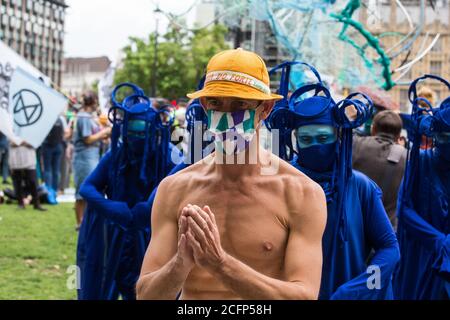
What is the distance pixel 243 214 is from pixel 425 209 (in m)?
2.73

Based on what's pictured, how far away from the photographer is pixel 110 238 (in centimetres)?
543

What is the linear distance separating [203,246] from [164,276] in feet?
0.65

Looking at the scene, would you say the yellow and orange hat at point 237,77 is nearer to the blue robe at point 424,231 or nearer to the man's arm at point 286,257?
the man's arm at point 286,257

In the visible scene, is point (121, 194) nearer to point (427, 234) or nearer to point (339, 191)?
point (427, 234)

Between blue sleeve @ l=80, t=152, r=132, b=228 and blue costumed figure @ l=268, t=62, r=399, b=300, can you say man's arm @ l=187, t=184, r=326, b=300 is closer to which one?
blue costumed figure @ l=268, t=62, r=399, b=300

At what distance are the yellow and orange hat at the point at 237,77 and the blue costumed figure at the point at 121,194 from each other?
2992 mm

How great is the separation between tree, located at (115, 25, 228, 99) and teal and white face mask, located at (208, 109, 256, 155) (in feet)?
157

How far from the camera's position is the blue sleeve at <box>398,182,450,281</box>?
438 cm

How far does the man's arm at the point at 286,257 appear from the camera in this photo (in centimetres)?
202

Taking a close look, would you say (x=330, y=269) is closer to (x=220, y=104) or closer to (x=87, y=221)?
(x=220, y=104)

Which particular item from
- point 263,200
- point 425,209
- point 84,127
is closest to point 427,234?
point 425,209

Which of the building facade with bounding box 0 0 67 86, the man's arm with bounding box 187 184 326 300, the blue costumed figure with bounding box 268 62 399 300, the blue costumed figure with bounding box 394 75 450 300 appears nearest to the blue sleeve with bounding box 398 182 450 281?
the blue costumed figure with bounding box 394 75 450 300

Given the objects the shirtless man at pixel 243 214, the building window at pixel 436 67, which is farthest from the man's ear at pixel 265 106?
the building window at pixel 436 67

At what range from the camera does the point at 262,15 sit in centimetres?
1191
